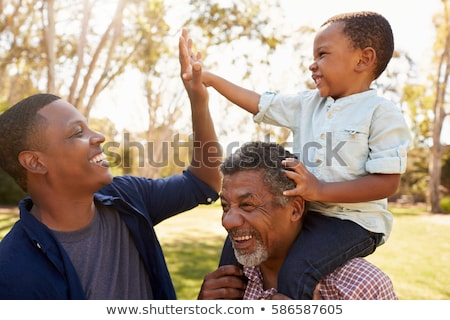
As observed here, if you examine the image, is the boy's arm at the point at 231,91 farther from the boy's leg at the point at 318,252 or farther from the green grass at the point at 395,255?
the green grass at the point at 395,255

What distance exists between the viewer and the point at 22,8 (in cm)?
1358

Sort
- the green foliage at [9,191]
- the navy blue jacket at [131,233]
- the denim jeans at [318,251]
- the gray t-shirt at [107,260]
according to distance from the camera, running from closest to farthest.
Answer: the navy blue jacket at [131,233], the denim jeans at [318,251], the gray t-shirt at [107,260], the green foliage at [9,191]

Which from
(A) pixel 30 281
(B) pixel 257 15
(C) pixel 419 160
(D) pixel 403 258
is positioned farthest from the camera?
(C) pixel 419 160

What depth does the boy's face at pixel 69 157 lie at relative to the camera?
2834 mm

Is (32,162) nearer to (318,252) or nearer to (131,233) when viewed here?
(131,233)

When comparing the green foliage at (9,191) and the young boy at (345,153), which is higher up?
the young boy at (345,153)

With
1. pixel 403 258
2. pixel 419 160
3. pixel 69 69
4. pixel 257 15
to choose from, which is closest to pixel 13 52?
pixel 69 69

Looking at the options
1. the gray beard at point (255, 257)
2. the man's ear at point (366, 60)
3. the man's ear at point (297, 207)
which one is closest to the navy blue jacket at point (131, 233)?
the gray beard at point (255, 257)

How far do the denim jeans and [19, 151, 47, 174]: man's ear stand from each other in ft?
4.80

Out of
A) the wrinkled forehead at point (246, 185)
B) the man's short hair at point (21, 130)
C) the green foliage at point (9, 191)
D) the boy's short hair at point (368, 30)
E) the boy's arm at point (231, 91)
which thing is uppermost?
the boy's short hair at point (368, 30)

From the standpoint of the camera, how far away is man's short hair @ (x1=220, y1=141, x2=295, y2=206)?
8.95ft

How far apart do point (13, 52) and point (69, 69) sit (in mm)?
1719

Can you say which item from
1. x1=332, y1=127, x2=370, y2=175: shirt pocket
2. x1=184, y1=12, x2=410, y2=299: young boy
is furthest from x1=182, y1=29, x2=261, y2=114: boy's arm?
x1=332, y1=127, x2=370, y2=175: shirt pocket

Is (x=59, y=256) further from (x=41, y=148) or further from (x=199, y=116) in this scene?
(x=199, y=116)
